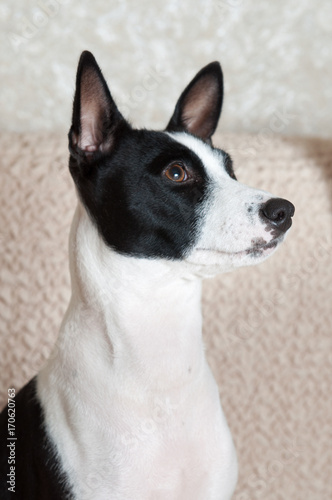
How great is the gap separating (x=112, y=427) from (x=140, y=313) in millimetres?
201

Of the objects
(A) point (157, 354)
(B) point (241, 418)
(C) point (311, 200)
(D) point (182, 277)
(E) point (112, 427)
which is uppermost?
(C) point (311, 200)

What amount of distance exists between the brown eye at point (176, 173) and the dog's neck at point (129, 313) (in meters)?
0.14

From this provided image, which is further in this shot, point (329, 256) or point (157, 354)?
point (329, 256)

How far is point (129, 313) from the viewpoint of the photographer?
1.31 metres

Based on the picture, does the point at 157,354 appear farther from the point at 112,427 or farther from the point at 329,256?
the point at 329,256

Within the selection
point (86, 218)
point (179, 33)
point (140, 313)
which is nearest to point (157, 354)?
point (140, 313)

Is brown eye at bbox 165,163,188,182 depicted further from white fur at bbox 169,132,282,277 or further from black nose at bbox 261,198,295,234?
black nose at bbox 261,198,295,234

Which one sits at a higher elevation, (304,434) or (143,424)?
(143,424)

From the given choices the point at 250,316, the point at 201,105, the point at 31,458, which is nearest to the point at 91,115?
the point at 201,105

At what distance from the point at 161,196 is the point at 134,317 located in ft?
0.69

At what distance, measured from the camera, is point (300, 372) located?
212 cm

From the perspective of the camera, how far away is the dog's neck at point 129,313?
1301mm

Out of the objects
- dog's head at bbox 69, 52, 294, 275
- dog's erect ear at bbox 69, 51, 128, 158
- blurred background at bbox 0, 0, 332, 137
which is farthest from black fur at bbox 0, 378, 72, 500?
blurred background at bbox 0, 0, 332, 137

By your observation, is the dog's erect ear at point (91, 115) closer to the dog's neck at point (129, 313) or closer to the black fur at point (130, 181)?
the black fur at point (130, 181)
